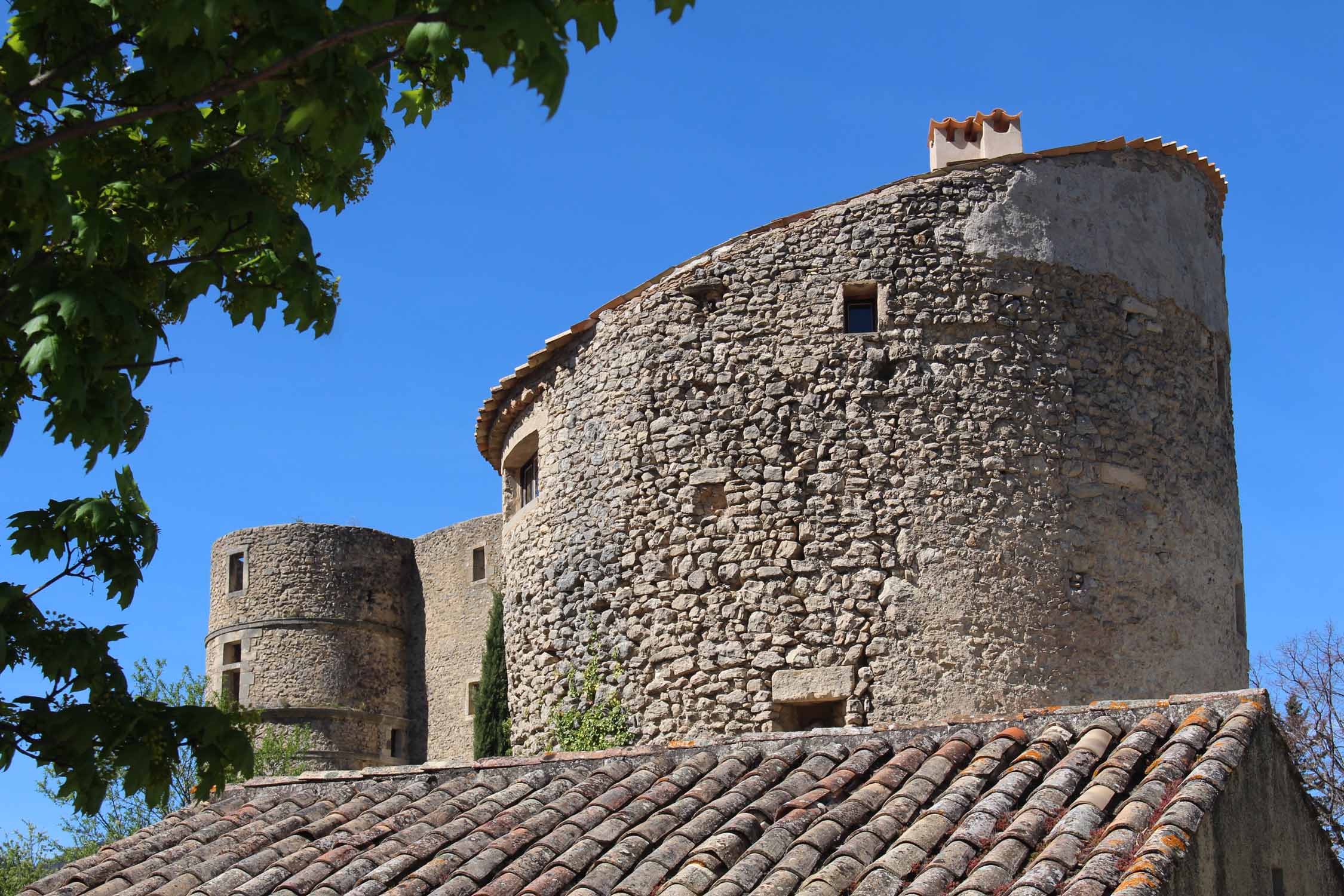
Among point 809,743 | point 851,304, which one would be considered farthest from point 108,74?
point 851,304

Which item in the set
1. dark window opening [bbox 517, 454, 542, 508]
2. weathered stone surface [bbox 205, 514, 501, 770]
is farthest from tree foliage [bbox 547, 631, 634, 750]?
weathered stone surface [bbox 205, 514, 501, 770]

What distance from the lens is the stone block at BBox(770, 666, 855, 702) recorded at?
11.4 meters

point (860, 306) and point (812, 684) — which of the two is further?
point (860, 306)

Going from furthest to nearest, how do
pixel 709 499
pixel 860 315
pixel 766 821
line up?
1. pixel 860 315
2. pixel 709 499
3. pixel 766 821

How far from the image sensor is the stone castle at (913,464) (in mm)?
11516

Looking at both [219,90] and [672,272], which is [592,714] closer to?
[672,272]

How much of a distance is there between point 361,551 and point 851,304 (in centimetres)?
1990

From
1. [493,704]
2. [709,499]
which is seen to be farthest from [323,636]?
[709,499]

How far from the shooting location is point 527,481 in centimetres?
1454

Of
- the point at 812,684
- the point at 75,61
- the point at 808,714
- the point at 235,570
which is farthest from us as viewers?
the point at 235,570

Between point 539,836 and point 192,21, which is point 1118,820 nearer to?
point 539,836

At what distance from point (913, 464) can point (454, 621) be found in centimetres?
1932

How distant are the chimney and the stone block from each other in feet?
15.3

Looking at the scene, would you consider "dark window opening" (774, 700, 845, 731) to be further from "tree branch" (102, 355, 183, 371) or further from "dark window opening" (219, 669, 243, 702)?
"dark window opening" (219, 669, 243, 702)
